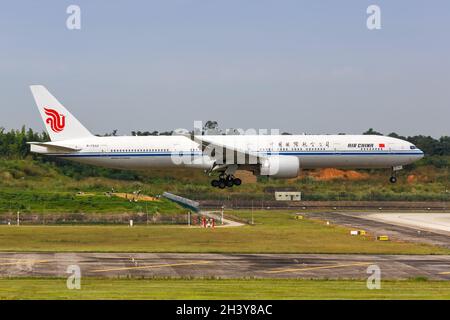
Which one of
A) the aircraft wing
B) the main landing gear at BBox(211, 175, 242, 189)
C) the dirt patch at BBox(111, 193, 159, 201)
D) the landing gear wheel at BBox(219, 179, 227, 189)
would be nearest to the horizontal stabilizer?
the aircraft wing

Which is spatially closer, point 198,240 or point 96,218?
point 198,240

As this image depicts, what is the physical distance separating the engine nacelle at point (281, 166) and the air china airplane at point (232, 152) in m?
0.09

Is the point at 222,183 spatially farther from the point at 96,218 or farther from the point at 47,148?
the point at 47,148

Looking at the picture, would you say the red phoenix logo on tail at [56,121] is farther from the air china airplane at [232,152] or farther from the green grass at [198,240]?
the green grass at [198,240]

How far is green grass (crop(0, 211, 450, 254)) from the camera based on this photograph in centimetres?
4722

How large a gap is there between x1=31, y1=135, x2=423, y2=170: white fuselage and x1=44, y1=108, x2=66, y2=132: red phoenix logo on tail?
10.1ft

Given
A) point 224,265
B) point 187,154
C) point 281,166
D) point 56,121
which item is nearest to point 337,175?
point 281,166

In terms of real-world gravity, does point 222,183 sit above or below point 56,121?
below

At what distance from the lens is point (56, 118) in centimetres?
6688

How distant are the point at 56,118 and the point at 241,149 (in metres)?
16.6

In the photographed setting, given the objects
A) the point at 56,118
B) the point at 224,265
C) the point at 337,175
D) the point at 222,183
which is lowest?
the point at 224,265

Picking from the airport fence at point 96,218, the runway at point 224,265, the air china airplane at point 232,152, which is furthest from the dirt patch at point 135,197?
the runway at point 224,265

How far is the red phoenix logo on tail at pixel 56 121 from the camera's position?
2624 inches

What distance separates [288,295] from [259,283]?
4175mm
